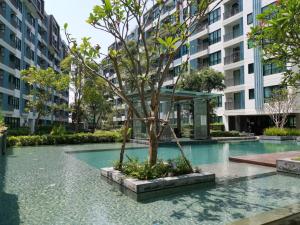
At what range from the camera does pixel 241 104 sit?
38.0 metres

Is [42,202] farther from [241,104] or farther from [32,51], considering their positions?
[32,51]

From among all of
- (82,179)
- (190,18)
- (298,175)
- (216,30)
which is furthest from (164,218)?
(216,30)

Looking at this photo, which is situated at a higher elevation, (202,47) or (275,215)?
(202,47)

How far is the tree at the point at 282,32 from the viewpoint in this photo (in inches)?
235

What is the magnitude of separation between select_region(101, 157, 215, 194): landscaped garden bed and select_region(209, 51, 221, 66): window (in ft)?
116

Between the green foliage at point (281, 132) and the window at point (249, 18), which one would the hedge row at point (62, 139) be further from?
the window at point (249, 18)

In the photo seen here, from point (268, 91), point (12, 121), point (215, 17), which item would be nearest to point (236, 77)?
point (268, 91)

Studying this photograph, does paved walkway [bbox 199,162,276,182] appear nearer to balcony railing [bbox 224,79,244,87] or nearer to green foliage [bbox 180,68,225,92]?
green foliage [bbox 180,68,225,92]

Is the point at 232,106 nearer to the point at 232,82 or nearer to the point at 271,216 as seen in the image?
the point at 232,82

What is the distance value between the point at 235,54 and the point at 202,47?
776cm

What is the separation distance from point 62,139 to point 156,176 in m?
18.0

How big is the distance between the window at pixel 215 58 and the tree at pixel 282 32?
112 feet

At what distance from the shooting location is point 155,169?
822 cm

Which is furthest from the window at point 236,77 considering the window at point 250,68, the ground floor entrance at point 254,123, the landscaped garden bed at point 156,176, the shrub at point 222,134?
the landscaped garden bed at point 156,176
